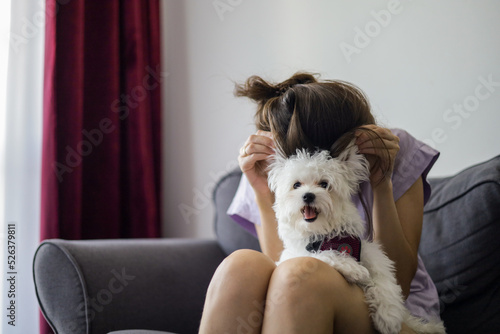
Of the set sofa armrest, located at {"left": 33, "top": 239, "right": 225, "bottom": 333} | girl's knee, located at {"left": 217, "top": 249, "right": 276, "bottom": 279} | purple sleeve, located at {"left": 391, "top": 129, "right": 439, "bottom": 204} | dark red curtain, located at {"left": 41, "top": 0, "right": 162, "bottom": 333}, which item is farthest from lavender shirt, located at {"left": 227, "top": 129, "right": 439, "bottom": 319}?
dark red curtain, located at {"left": 41, "top": 0, "right": 162, "bottom": 333}

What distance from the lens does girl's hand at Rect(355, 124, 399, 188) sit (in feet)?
3.53

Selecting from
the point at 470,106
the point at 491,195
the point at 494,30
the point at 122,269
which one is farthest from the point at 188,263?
the point at 494,30

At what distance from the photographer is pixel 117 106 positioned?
7.86 feet

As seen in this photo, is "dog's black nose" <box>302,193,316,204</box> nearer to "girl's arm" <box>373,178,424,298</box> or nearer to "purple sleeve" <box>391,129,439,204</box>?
"girl's arm" <box>373,178,424,298</box>

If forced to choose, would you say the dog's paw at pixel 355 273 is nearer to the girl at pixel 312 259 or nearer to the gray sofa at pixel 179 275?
the girl at pixel 312 259

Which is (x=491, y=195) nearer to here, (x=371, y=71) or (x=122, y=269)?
(x=371, y=71)

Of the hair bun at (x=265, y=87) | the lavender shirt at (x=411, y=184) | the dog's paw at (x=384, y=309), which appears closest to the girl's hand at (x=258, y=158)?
the hair bun at (x=265, y=87)

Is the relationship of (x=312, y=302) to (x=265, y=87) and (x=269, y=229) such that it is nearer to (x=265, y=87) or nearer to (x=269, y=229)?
(x=269, y=229)

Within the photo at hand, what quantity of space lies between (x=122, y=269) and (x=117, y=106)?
113 cm

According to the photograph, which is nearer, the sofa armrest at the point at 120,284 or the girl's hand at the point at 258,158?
the girl's hand at the point at 258,158

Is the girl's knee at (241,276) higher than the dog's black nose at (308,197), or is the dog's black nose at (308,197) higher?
the dog's black nose at (308,197)

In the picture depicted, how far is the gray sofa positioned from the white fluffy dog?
0.30m

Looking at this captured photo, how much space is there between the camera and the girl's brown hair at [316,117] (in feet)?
3.50

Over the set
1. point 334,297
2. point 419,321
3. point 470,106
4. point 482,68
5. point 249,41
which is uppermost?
point 249,41
